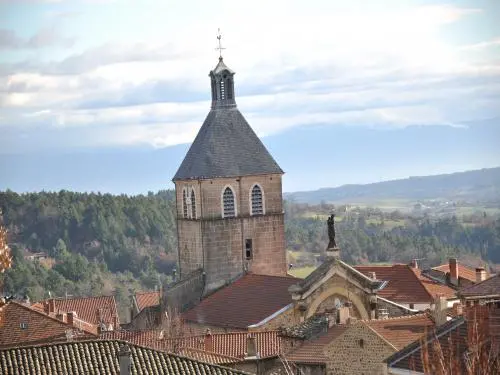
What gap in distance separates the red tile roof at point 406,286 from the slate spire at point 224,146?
21.2ft

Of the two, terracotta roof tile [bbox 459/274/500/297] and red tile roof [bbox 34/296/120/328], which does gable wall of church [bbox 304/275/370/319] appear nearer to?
terracotta roof tile [bbox 459/274/500/297]

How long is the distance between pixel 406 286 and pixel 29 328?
1895 cm

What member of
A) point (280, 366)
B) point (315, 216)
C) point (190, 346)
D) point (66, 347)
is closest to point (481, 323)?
point (66, 347)

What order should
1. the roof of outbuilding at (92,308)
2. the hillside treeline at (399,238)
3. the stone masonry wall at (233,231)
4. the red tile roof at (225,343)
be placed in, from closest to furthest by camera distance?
the red tile roof at (225,343) < the stone masonry wall at (233,231) < the roof of outbuilding at (92,308) < the hillside treeline at (399,238)

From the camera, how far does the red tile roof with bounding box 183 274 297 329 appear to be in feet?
205

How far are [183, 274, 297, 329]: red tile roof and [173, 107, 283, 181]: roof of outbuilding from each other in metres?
4.56

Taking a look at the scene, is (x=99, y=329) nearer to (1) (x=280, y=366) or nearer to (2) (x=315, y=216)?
(1) (x=280, y=366)

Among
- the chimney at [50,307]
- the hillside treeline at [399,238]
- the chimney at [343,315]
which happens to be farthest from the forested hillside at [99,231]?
the chimney at [343,315]

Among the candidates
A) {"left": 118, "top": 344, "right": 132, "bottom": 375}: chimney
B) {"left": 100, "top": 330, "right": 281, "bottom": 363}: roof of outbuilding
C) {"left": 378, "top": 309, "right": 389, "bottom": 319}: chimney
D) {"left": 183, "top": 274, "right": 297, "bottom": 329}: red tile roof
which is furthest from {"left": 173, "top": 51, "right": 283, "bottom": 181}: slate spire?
{"left": 118, "top": 344, "right": 132, "bottom": 375}: chimney

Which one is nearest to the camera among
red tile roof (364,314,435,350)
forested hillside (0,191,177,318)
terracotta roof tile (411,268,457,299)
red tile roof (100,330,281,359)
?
red tile roof (364,314,435,350)

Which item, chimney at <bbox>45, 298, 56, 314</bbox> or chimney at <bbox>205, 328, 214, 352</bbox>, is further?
chimney at <bbox>45, 298, 56, 314</bbox>

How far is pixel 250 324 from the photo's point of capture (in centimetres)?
6184

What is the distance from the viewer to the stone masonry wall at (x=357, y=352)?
47500 mm

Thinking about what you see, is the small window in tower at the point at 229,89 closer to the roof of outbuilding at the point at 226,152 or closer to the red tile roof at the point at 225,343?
the roof of outbuilding at the point at 226,152
